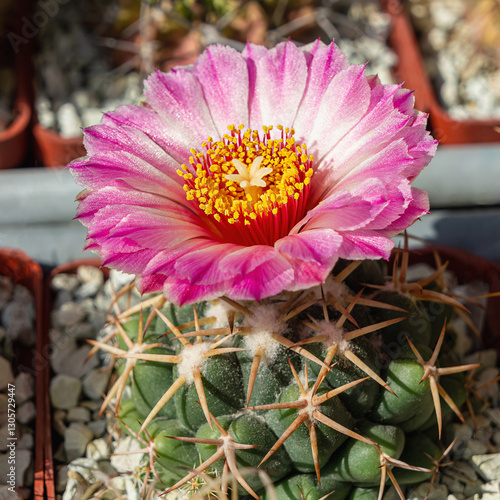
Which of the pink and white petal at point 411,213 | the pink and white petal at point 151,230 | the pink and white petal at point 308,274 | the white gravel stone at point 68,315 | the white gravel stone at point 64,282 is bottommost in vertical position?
the white gravel stone at point 68,315

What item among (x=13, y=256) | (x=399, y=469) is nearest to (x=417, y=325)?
(x=399, y=469)

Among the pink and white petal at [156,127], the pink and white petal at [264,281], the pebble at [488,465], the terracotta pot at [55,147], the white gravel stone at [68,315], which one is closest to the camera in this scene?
the pink and white petal at [264,281]

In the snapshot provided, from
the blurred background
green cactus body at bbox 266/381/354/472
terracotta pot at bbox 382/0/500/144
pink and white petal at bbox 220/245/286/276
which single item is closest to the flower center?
pink and white petal at bbox 220/245/286/276

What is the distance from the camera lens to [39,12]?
220 cm

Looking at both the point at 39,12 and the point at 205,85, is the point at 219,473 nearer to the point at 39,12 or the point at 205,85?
the point at 205,85

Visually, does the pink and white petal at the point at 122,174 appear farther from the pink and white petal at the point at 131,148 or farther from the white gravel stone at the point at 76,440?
the white gravel stone at the point at 76,440

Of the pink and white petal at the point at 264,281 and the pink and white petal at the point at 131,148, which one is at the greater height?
the pink and white petal at the point at 131,148

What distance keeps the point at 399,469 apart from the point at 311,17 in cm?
153

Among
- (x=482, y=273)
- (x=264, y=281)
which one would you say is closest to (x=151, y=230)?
(x=264, y=281)

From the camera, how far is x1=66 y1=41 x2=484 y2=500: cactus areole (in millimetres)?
786

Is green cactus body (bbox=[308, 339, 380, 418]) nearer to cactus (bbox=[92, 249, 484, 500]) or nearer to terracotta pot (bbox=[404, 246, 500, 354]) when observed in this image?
cactus (bbox=[92, 249, 484, 500])

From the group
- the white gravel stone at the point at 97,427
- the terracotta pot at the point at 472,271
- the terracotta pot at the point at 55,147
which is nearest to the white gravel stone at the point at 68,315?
the terracotta pot at the point at 472,271

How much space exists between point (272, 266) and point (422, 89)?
4.53 ft

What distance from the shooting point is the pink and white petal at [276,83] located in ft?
3.13
